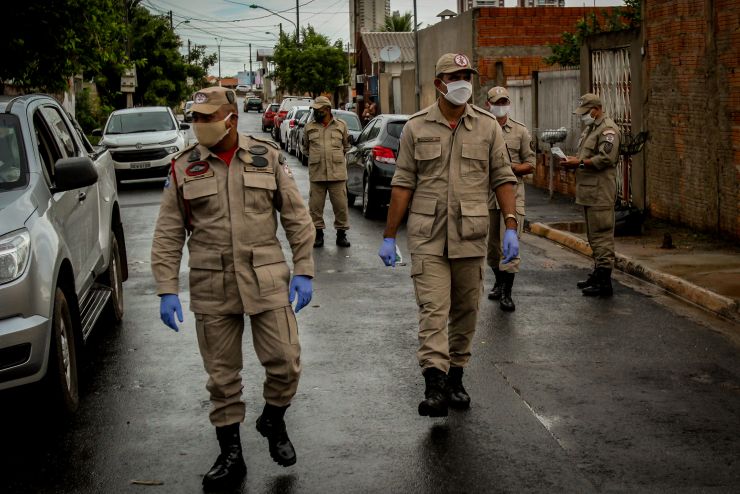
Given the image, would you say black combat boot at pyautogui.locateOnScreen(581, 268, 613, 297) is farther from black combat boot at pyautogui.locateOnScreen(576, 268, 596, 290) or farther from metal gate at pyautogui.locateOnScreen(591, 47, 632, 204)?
metal gate at pyautogui.locateOnScreen(591, 47, 632, 204)

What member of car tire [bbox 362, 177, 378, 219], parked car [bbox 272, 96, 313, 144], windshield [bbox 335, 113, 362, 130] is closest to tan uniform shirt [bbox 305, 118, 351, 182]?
car tire [bbox 362, 177, 378, 219]

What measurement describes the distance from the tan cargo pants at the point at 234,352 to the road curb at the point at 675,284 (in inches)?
206

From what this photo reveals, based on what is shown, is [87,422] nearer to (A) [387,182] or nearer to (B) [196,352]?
(B) [196,352]

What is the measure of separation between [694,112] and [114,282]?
8319mm

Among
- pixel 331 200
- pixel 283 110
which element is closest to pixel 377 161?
pixel 331 200

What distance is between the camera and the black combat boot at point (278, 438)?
511 centimetres

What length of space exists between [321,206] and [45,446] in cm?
830

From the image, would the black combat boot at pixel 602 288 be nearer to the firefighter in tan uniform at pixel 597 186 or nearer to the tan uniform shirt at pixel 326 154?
the firefighter in tan uniform at pixel 597 186

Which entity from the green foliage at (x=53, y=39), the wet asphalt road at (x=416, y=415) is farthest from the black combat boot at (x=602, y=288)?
the green foliage at (x=53, y=39)

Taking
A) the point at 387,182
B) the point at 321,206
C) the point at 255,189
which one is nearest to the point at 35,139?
the point at 255,189

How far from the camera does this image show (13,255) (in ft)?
18.3

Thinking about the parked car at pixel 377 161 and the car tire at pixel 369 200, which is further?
the car tire at pixel 369 200

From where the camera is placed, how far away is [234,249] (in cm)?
499

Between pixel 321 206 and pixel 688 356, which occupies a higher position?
pixel 321 206
